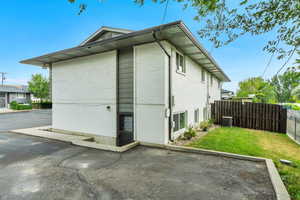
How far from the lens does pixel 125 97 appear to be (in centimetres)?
617

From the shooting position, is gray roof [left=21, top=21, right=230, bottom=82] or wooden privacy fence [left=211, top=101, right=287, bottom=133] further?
wooden privacy fence [left=211, top=101, right=287, bottom=133]

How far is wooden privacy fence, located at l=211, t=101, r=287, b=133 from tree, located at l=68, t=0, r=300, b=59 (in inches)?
341

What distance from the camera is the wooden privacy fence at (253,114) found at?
29.2 ft

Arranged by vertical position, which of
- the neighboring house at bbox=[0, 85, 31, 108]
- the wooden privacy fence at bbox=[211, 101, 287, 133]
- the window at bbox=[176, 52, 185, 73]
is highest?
the window at bbox=[176, 52, 185, 73]

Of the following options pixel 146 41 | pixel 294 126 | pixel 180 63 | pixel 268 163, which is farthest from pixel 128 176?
pixel 294 126

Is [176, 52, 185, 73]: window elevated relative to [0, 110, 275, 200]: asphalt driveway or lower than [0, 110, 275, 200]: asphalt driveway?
elevated

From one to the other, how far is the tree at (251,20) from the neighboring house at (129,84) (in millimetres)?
1198

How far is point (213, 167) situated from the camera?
141 inches

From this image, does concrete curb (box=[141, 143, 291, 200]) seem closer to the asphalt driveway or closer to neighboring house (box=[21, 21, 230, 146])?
the asphalt driveway

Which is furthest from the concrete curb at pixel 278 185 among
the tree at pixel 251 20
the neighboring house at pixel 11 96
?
the neighboring house at pixel 11 96

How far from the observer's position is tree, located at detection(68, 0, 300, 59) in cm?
256

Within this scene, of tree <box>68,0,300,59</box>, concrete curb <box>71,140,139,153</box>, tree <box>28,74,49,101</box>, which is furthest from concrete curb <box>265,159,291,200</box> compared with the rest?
tree <box>28,74,49,101</box>

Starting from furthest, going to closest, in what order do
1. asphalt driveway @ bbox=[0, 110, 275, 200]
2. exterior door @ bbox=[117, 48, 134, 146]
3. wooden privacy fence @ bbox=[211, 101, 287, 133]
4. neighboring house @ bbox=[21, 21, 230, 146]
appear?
wooden privacy fence @ bbox=[211, 101, 287, 133]
exterior door @ bbox=[117, 48, 134, 146]
neighboring house @ bbox=[21, 21, 230, 146]
asphalt driveway @ bbox=[0, 110, 275, 200]

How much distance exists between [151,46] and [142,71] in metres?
1.06
